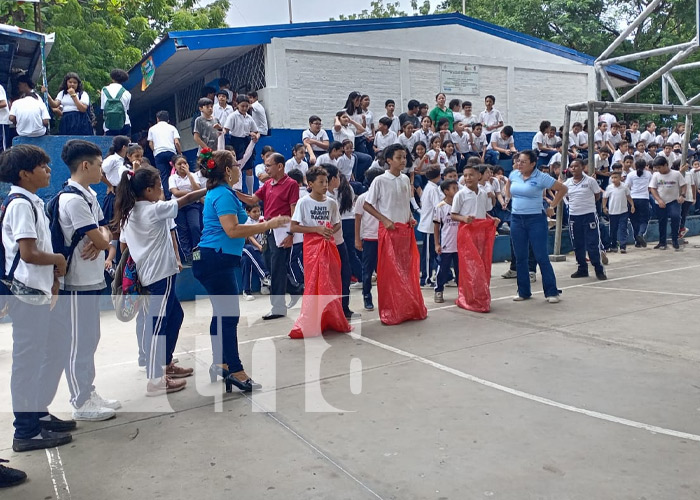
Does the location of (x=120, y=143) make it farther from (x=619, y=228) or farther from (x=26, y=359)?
(x=619, y=228)

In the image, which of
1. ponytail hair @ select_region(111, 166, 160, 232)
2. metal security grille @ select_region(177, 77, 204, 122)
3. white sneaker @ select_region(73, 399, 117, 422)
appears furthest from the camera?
metal security grille @ select_region(177, 77, 204, 122)

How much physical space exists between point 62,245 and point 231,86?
10.5m

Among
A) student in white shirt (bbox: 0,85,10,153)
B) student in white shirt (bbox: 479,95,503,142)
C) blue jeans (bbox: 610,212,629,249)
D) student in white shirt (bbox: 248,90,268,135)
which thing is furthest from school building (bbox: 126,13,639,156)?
blue jeans (bbox: 610,212,629,249)

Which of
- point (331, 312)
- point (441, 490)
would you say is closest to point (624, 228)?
point (331, 312)

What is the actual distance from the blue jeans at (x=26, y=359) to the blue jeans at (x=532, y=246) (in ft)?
18.1

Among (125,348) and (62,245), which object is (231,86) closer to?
(125,348)

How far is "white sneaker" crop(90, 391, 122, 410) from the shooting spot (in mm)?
4236

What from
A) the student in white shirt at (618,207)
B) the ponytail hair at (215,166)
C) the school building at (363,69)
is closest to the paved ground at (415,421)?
the ponytail hair at (215,166)

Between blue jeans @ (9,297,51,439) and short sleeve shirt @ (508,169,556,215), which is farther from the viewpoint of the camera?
short sleeve shirt @ (508,169,556,215)

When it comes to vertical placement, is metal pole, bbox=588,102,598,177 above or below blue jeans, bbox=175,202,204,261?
above

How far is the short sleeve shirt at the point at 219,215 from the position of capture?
14.6ft

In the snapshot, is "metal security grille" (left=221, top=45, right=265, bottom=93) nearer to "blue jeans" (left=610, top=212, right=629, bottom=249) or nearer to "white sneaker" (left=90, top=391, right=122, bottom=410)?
"blue jeans" (left=610, top=212, right=629, bottom=249)

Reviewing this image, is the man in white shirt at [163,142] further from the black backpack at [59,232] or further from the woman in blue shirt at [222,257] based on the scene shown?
the black backpack at [59,232]

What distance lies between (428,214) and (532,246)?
1760mm
